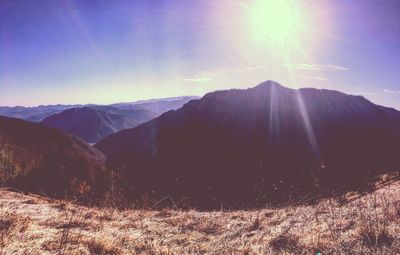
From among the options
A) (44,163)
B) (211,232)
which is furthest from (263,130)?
(211,232)

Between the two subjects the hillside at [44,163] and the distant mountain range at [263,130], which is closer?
the hillside at [44,163]

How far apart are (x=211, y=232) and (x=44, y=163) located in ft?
61.1

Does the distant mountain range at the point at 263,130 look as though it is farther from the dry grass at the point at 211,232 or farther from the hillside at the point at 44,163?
the dry grass at the point at 211,232

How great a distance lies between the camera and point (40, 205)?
7617mm

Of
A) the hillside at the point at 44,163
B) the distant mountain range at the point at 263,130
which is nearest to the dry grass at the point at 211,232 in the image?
the hillside at the point at 44,163

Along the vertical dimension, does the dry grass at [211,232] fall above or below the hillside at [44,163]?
above

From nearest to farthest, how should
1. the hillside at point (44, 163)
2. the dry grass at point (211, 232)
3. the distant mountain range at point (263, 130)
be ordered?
the dry grass at point (211, 232) < the hillside at point (44, 163) < the distant mountain range at point (263, 130)

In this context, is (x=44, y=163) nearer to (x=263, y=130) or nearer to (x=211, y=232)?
(x=211, y=232)

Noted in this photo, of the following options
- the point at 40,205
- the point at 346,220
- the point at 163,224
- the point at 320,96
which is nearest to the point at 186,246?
the point at 163,224

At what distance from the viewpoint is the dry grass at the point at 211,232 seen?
423 centimetres

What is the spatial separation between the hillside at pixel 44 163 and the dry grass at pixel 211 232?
688 cm

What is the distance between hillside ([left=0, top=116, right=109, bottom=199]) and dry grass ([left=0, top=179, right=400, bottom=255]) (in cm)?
688

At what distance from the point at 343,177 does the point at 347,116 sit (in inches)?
3513

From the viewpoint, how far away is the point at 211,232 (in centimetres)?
562
